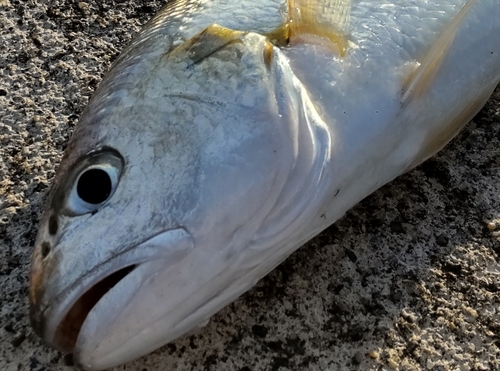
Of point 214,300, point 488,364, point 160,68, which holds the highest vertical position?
point 160,68

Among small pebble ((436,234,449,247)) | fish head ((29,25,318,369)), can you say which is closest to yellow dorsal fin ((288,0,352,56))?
fish head ((29,25,318,369))

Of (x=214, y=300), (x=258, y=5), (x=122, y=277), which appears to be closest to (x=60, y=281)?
(x=122, y=277)

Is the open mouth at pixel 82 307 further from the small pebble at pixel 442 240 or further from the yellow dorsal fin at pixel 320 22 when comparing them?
the small pebble at pixel 442 240

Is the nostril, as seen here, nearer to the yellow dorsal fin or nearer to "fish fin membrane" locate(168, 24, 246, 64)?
"fish fin membrane" locate(168, 24, 246, 64)

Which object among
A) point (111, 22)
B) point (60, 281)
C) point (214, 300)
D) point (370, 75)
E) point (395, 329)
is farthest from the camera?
point (111, 22)

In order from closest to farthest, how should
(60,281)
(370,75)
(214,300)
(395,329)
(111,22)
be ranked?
1. (60,281)
2. (214,300)
3. (370,75)
4. (395,329)
5. (111,22)

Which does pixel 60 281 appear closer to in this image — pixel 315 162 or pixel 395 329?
pixel 315 162

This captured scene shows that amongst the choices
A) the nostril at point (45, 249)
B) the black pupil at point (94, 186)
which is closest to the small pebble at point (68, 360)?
the nostril at point (45, 249)
